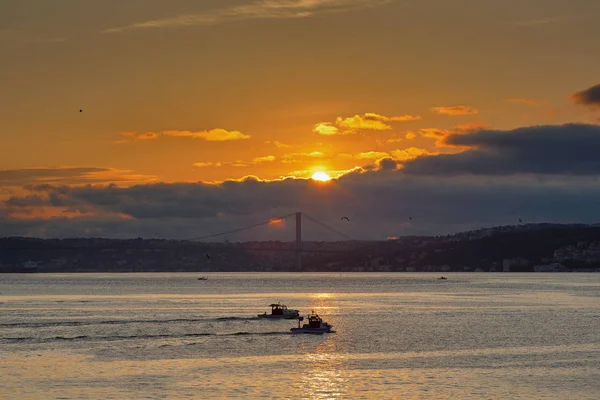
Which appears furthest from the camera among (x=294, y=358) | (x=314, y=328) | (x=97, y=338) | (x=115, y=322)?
(x=115, y=322)

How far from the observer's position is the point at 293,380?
196ft

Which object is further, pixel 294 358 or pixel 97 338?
pixel 97 338

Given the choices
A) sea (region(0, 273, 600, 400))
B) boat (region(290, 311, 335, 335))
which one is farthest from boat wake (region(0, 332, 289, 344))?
boat (region(290, 311, 335, 335))

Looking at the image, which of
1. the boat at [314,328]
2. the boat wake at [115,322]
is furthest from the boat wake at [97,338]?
the boat wake at [115,322]

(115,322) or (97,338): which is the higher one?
(115,322)

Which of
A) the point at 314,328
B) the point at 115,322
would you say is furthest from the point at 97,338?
the point at 314,328

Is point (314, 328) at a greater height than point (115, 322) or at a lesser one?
lesser

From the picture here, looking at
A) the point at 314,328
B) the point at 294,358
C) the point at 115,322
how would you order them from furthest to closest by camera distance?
the point at 115,322, the point at 314,328, the point at 294,358

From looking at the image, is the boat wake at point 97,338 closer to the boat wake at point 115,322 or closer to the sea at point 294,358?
the sea at point 294,358

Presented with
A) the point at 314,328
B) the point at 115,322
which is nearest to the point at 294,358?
the point at 314,328

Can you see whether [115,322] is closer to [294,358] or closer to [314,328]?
[314,328]

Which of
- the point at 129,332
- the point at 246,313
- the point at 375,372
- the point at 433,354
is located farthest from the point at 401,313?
the point at 375,372

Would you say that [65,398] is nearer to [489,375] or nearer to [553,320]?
[489,375]

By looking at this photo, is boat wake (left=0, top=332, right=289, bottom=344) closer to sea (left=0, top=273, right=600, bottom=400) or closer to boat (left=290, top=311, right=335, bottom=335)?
sea (left=0, top=273, right=600, bottom=400)
